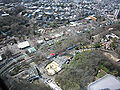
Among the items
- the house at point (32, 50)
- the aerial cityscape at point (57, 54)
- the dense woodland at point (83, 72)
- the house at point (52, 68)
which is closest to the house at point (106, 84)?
the aerial cityscape at point (57, 54)

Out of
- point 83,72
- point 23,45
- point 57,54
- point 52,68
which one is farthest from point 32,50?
point 83,72

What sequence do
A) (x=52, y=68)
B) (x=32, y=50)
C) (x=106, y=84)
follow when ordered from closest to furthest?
(x=106, y=84) → (x=52, y=68) → (x=32, y=50)

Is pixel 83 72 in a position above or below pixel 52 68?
above

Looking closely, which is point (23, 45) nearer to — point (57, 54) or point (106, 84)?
point (57, 54)

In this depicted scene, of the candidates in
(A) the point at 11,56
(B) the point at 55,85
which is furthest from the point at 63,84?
(A) the point at 11,56

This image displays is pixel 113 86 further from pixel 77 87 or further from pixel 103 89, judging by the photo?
pixel 77 87

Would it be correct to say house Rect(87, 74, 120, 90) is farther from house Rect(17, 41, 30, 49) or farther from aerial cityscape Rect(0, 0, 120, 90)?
house Rect(17, 41, 30, 49)

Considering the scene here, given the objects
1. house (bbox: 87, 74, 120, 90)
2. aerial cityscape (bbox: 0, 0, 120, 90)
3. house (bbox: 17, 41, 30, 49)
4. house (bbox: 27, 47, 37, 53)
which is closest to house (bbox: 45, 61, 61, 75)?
aerial cityscape (bbox: 0, 0, 120, 90)
